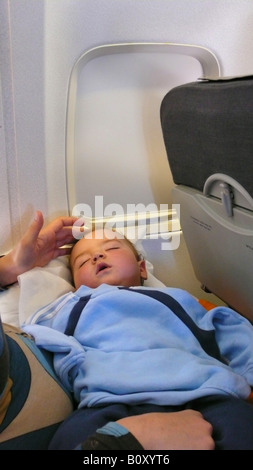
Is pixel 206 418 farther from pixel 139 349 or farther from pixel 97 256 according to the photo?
pixel 97 256

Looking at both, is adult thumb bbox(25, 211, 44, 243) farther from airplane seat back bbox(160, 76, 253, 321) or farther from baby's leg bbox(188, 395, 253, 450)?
baby's leg bbox(188, 395, 253, 450)

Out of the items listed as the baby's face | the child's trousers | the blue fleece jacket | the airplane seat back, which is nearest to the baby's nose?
the baby's face

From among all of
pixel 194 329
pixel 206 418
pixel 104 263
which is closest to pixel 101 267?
pixel 104 263

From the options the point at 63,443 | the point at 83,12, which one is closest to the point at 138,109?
the point at 83,12

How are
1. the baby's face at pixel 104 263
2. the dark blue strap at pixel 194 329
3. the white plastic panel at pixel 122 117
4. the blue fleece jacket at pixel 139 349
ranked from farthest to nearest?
1. the white plastic panel at pixel 122 117
2. the baby's face at pixel 104 263
3. the dark blue strap at pixel 194 329
4. the blue fleece jacket at pixel 139 349

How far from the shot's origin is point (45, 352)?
115 cm

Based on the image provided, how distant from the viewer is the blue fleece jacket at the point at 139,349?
98 centimetres

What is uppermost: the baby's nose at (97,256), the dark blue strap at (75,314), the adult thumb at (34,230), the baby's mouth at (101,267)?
the adult thumb at (34,230)

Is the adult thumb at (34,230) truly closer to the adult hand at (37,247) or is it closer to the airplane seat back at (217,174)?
the adult hand at (37,247)

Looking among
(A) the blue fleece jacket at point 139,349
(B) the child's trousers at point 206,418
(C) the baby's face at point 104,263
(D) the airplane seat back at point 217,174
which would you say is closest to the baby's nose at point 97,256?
(C) the baby's face at point 104,263

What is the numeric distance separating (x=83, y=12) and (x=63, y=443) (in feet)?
4.39

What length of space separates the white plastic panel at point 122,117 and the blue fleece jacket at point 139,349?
64 cm
